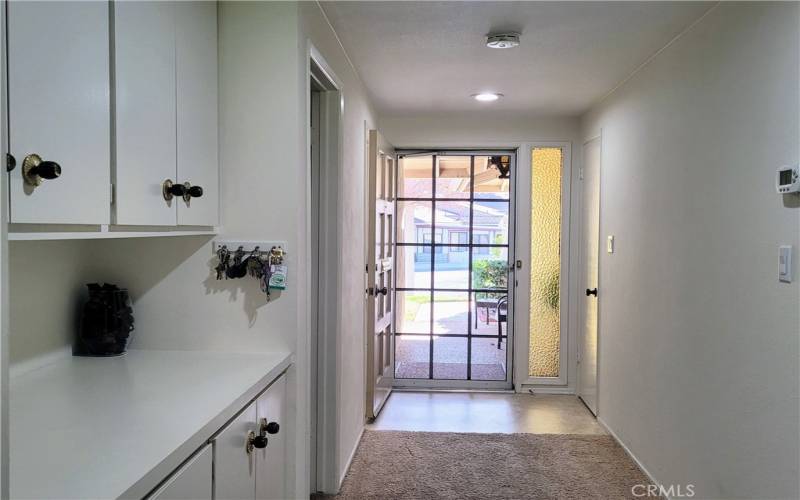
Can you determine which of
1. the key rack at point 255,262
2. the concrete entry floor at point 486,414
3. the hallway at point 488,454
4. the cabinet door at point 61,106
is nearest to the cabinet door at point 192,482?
the cabinet door at point 61,106

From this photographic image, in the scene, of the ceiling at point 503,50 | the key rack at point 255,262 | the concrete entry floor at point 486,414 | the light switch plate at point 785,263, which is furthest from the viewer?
the concrete entry floor at point 486,414

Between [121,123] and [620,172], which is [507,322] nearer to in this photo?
[620,172]

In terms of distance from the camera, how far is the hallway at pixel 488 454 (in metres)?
2.68

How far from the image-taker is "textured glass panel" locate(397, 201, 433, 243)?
15.0ft

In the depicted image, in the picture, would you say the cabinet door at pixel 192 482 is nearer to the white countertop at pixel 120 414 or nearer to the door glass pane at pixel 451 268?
the white countertop at pixel 120 414

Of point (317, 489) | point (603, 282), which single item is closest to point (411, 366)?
point (603, 282)

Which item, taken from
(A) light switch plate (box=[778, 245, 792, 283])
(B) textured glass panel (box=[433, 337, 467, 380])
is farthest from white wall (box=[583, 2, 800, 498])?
(B) textured glass panel (box=[433, 337, 467, 380])

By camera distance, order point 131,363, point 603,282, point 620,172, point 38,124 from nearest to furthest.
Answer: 1. point 38,124
2. point 131,363
3. point 620,172
4. point 603,282

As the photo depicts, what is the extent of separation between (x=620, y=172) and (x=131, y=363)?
2796 mm

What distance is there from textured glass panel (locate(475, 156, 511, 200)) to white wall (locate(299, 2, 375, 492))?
4.88 feet

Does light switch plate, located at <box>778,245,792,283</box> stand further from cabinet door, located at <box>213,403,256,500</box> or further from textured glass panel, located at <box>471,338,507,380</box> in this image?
textured glass panel, located at <box>471,338,507,380</box>

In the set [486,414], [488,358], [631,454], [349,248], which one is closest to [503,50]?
[349,248]

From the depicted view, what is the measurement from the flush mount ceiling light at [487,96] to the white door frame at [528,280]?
2.29ft

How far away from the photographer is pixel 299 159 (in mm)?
1806
